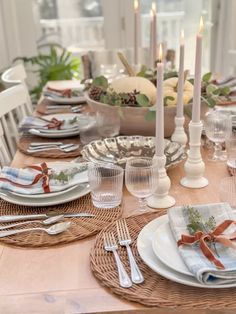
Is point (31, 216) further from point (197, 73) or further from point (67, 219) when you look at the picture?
point (197, 73)

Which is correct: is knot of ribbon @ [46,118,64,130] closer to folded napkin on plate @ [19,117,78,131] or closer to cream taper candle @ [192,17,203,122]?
folded napkin on plate @ [19,117,78,131]

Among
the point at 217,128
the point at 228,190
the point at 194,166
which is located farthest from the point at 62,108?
the point at 228,190

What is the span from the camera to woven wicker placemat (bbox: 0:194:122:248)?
962mm

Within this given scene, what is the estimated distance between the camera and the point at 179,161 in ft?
4.22

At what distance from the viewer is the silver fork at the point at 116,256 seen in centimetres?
80

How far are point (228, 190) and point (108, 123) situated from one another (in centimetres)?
54

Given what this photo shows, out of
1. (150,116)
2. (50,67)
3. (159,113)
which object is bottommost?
(50,67)

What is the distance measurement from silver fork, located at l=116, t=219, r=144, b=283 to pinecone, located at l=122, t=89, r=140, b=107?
57 centimetres

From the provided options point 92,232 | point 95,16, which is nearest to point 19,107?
point 92,232

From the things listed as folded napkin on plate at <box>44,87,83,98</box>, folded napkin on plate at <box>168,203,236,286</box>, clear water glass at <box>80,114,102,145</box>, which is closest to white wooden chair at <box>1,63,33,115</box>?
folded napkin on plate at <box>44,87,83,98</box>

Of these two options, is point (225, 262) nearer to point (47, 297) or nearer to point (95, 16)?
point (47, 297)

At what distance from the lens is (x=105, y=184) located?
1.10 m

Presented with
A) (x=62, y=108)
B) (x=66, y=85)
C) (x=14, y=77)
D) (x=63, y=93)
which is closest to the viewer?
(x=62, y=108)

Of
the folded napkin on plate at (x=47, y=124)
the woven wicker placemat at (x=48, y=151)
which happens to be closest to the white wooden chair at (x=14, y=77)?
the folded napkin on plate at (x=47, y=124)
